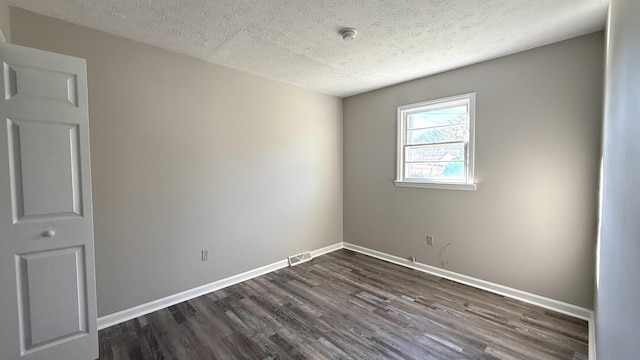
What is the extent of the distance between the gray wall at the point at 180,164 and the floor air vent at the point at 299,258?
102mm

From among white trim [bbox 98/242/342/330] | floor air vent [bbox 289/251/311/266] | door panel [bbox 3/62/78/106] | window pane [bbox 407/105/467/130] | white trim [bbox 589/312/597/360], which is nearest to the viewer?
door panel [bbox 3/62/78/106]

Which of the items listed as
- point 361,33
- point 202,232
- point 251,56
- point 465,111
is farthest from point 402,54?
point 202,232

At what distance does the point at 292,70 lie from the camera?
3.19 metres

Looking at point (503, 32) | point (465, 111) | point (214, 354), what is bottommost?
point (214, 354)

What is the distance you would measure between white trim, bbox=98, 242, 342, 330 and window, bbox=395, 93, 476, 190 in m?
2.22

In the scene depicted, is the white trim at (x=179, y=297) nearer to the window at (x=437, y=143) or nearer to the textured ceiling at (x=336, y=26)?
the window at (x=437, y=143)

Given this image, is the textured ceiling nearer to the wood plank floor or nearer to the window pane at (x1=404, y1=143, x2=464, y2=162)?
the window pane at (x1=404, y1=143, x2=464, y2=162)

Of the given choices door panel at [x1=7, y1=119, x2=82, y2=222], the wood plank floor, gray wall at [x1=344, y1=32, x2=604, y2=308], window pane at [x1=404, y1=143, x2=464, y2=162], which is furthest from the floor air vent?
door panel at [x1=7, y1=119, x2=82, y2=222]

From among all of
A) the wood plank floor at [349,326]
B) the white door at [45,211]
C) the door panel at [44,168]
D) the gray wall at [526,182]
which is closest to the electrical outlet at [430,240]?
the gray wall at [526,182]

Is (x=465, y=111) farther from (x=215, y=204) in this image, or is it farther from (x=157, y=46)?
(x=157, y=46)

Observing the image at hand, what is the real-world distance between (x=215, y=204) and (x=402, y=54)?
2638 millimetres

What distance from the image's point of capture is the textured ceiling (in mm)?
1918

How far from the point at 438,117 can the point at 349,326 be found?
2721 millimetres

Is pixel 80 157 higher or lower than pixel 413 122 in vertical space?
lower
